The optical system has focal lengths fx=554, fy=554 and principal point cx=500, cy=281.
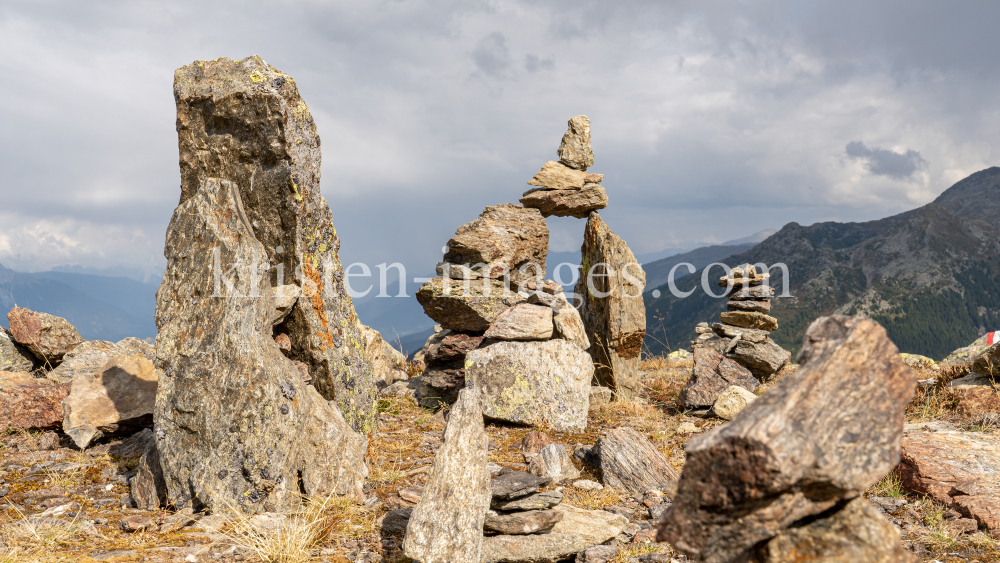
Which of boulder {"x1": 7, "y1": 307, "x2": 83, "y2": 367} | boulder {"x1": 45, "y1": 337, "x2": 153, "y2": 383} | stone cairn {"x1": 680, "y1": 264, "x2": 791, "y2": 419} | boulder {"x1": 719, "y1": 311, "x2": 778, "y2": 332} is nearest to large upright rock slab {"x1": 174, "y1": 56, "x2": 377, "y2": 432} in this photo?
boulder {"x1": 45, "y1": 337, "x2": 153, "y2": 383}

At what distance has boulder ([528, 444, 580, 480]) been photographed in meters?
7.42

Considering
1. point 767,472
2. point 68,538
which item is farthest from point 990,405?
point 68,538

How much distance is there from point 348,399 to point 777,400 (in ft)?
19.6

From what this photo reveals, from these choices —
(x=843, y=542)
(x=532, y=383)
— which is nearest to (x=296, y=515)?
(x=843, y=542)

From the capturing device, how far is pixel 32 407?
27.2 ft

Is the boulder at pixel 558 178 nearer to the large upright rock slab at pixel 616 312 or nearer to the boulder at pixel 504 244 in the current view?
the boulder at pixel 504 244

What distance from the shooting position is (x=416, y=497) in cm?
623

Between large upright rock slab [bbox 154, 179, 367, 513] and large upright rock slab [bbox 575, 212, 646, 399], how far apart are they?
802 centimetres

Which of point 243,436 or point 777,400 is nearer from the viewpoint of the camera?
point 777,400

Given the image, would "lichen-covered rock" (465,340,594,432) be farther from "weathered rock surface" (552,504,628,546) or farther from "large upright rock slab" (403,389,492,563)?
"large upright rock slab" (403,389,492,563)

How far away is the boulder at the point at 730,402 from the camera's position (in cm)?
1101

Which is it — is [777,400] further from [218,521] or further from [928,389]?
[928,389]

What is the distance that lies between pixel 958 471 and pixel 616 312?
21.8 feet

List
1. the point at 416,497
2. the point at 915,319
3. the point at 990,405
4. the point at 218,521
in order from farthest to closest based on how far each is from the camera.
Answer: the point at 915,319 → the point at 990,405 → the point at 416,497 → the point at 218,521
